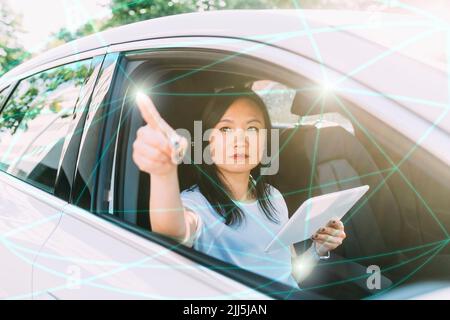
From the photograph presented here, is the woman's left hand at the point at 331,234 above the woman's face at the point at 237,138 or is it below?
below

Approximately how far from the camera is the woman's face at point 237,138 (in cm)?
164

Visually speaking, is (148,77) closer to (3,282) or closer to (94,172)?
(94,172)

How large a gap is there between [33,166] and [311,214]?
1331 millimetres

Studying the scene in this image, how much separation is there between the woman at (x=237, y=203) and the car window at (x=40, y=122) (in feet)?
1.90

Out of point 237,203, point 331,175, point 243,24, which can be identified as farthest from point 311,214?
point 331,175

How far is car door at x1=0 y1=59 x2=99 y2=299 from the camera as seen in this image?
62.2 inches

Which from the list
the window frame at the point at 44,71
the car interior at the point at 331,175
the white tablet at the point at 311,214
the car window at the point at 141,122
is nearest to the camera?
the white tablet at the point at 311,214

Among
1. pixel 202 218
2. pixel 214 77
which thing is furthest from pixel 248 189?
pixel 214 77

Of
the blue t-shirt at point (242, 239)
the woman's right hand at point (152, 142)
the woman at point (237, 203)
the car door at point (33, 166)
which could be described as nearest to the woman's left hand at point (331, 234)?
the woman at point (237, 203)

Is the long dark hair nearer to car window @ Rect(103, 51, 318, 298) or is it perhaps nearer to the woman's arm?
car window @ Rect(103, 51, 318, 298)

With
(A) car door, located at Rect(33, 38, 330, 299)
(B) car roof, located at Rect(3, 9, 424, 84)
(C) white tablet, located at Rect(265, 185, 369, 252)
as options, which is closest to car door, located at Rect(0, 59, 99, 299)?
(A) car door, located at Rect(33, 38, 330, 299)

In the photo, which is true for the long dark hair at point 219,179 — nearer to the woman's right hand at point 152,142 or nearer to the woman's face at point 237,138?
the woman's face at point 237,138

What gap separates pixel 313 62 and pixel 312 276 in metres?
1.10

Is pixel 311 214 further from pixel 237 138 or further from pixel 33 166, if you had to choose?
pixel 33 166
